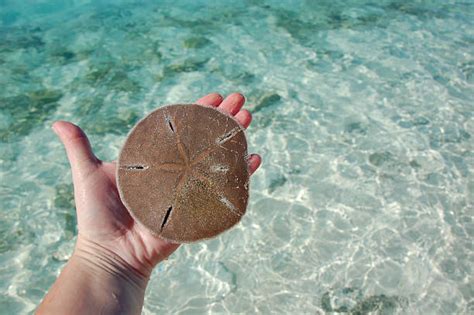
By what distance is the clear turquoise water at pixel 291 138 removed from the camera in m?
4.97

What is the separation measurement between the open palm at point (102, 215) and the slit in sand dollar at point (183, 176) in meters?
0.31

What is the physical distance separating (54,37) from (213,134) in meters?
8.39

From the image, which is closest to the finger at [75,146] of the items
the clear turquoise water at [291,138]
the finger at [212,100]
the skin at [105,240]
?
the skin at [105,240]

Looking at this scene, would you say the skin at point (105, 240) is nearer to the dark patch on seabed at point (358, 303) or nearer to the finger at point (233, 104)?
the finger at point (233, 104)

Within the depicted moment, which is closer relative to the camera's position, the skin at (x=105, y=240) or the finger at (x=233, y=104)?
the skin at (x=105, y=240)

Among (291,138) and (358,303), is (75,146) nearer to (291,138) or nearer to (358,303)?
(358,303)

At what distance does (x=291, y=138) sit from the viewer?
22.2ft

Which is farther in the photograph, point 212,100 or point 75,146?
point 212,100

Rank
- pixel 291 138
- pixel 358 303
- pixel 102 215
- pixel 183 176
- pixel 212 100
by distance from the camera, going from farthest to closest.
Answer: pixel 291 138 < pixel 358 303 < pixel 212 100 < pixel 102 215 < pixel 183 176

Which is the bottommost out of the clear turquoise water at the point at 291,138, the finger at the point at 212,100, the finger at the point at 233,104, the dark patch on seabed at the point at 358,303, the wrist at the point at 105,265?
the dark patch on seabed at the point at 358,303

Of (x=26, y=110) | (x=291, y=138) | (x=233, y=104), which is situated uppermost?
(x=233, y=104)

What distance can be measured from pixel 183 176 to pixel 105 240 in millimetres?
857

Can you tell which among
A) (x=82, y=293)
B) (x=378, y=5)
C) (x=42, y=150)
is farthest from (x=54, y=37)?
(x=82, y=293)

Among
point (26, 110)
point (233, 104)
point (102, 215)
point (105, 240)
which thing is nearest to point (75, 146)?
point (102, 215)
